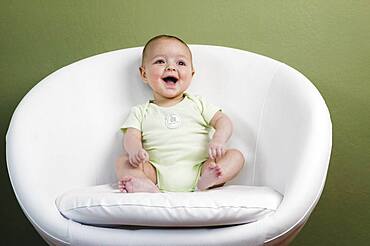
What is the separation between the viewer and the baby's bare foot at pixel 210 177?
148cm

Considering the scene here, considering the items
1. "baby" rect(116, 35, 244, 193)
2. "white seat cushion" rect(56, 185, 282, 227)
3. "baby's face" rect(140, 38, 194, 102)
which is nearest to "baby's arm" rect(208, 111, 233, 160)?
"baby" rect(116, 35, 244, 193)

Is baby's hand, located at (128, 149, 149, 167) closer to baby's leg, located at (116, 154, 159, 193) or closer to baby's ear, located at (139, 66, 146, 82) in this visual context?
baby's leg, located at (116, 154, 159, 193)

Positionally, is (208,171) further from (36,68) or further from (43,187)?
(36,68)

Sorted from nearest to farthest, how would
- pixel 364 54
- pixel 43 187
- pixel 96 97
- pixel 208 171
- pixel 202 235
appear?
pixel 202 235 → pixel 43 187 → pixel 208 171 → pixel 96 97 → pixel 364 54

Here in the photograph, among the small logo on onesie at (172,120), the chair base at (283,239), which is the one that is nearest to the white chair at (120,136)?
the chair base at (283,239)

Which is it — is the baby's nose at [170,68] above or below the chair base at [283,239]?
above

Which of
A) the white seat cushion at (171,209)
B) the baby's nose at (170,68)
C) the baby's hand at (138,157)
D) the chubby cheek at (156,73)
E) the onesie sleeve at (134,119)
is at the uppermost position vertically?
the baby's nose at (170,68)

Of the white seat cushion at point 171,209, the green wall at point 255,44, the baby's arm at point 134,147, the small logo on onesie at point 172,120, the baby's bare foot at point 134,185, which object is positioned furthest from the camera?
the green wall at point 255,44

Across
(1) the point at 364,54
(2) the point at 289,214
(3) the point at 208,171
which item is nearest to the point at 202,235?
(2) the point at 289,214

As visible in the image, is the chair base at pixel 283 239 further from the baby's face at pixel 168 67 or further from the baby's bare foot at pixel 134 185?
the baby's face at pixel 168 67

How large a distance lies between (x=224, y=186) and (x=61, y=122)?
0.43 m

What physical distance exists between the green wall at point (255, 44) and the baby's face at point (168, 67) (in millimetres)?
234

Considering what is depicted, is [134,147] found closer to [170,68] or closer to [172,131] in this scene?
[172,131]

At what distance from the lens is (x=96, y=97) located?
5.56 feet
